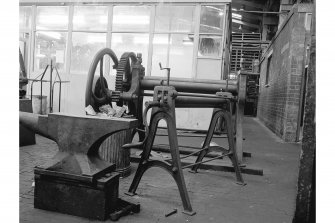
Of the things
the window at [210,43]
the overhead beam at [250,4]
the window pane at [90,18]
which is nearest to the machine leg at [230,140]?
the window at [210,43]

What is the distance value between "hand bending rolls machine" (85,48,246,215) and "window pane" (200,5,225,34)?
3.40m

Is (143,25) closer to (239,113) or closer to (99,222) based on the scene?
(239,113)

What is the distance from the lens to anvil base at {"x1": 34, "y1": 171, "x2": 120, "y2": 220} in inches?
85.0

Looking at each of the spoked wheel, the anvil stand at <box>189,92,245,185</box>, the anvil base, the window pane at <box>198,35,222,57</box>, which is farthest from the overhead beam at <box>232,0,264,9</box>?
the anvil base

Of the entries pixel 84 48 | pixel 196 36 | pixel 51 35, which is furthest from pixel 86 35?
pixel 196 36

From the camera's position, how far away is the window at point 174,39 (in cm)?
777

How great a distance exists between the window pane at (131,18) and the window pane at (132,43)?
0.17m

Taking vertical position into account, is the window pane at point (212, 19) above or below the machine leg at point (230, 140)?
above

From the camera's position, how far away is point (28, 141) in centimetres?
472

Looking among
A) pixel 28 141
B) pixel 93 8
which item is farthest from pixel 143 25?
pixel 28 141

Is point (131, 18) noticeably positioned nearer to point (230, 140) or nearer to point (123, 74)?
point (123, 74)

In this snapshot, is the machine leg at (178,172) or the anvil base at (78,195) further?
the machine leg at (178,172)

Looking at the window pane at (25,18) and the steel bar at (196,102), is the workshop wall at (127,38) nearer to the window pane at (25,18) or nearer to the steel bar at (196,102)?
the window pane at (25,18)

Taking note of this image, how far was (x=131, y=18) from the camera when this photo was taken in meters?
8.08
